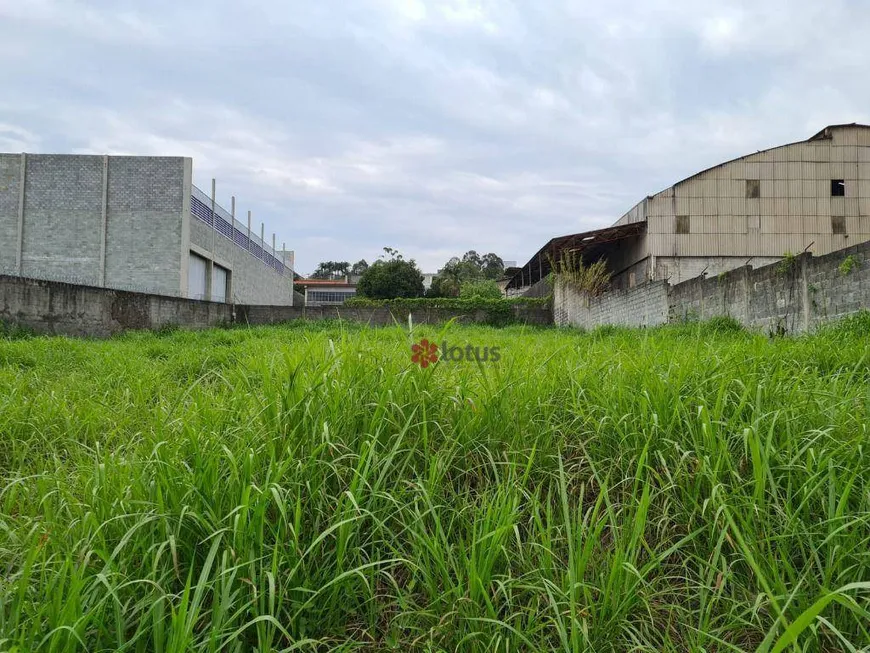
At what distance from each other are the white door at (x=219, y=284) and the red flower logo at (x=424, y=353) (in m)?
19.6

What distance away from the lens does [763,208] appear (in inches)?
552

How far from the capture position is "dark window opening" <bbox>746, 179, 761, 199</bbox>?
45.9 feet

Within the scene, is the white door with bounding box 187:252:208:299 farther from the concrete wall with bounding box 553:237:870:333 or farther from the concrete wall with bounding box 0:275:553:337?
the concrete wall with bounding box 553:237:870:333

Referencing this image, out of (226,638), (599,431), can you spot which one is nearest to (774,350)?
(599,431)

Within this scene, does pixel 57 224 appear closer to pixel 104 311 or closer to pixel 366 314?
pixel 104 311

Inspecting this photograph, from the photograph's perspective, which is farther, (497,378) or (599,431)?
(497,378)

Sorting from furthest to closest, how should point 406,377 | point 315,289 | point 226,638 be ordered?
point 315,289, point 406,377, point 226,638

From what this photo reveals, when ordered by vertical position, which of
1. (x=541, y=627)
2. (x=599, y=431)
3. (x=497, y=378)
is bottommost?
(x=541, y=627)

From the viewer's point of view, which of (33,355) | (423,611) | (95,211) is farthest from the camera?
(95,211)

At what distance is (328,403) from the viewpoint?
1.60m

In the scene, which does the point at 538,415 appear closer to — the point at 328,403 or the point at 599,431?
the point at 599,431

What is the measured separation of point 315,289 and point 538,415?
38942mm

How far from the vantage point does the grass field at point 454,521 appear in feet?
3.52

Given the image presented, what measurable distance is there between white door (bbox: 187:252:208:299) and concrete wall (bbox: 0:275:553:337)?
21.5 ft
